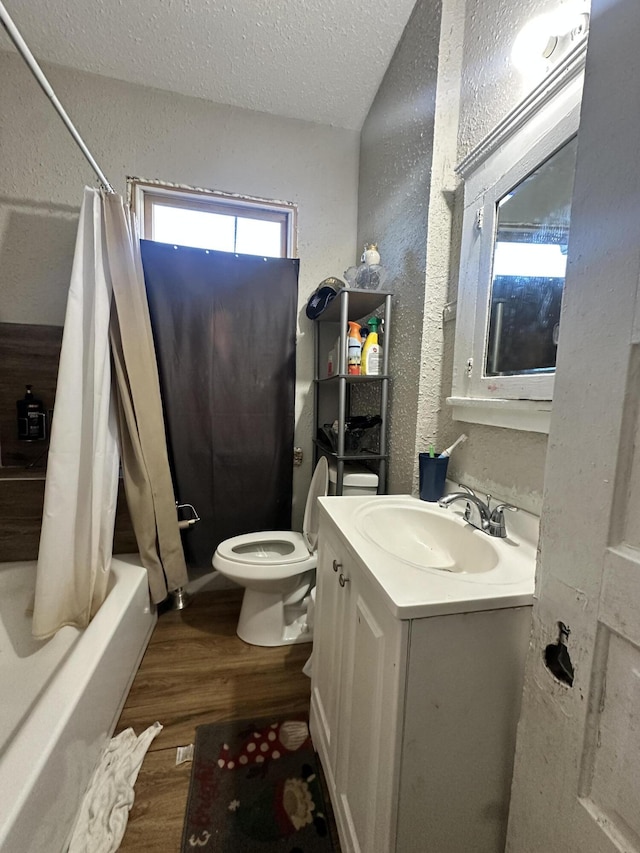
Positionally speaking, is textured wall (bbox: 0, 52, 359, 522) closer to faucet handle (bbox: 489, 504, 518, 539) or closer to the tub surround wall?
the tub surround wall

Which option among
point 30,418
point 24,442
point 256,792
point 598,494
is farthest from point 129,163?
point 256,792

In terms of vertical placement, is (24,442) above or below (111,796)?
above

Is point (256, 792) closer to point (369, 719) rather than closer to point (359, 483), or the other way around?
point (369, 719)

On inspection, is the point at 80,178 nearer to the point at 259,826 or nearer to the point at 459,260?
the point at 459,260

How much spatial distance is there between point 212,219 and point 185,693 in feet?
7.40

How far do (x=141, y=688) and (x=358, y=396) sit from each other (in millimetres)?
1583

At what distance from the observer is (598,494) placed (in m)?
0.37

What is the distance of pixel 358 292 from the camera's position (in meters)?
1.39

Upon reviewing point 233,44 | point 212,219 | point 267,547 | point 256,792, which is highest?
point 233,44

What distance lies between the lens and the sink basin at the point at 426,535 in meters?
0.86

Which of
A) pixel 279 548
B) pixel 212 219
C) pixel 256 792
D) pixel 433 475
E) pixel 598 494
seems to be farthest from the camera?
pixel 212 219

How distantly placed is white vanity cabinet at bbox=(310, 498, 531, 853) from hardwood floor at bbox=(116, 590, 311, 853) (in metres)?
0.58

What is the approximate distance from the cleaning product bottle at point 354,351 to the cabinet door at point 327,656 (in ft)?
2.40

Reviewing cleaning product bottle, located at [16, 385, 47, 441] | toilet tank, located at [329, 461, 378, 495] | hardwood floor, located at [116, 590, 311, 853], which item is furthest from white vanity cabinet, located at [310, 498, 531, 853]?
cleaning product bottle, located at [16, 385, 47, 441]
